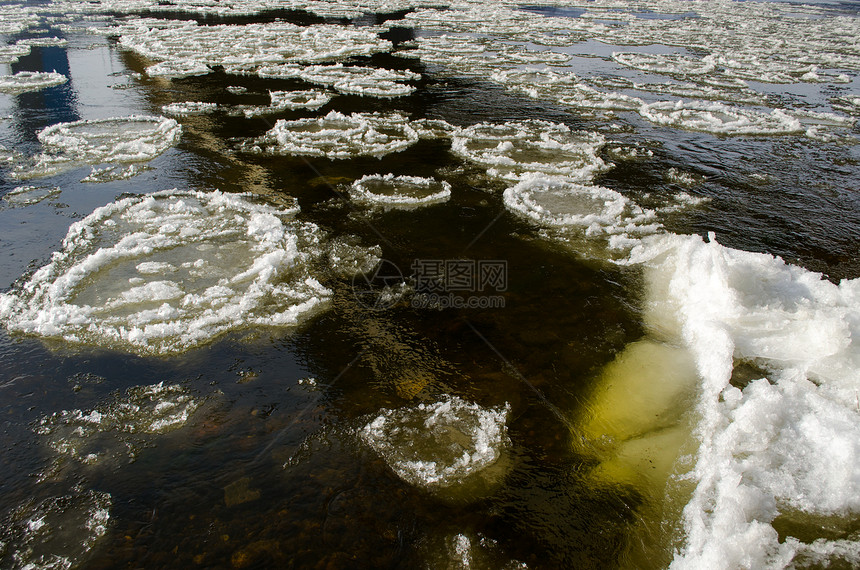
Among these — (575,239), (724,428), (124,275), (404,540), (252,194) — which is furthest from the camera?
(252,194)

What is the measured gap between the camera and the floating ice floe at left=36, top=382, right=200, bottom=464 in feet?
9.50

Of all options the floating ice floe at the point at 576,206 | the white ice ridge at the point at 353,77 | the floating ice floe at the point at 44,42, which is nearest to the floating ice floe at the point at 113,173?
the floating ice floe at the point at 576,206

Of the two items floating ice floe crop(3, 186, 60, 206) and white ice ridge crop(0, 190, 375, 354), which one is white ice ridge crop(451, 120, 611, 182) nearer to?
white ice ridge crop(0, 190, 375, 354)

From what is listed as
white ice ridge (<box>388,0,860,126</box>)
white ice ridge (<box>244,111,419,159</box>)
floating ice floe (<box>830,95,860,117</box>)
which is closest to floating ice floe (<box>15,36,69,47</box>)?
white ice ridge (<box>388,0,860,126</box>)

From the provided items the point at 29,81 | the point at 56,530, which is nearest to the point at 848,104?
the point at 56,530

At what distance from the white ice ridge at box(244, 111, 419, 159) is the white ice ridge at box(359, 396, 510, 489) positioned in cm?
506

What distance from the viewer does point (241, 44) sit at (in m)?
15.1

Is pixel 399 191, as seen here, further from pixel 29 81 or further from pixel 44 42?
pixel 44 42

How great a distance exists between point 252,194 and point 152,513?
4206mm

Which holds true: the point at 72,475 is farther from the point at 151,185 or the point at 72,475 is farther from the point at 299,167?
the point at 299,167

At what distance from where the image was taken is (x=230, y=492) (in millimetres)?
2672

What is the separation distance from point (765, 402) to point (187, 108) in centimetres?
985

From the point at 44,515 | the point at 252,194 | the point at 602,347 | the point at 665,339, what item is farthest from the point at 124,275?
the point at 665,339

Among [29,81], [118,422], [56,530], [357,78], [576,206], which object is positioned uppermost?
[357,78]
